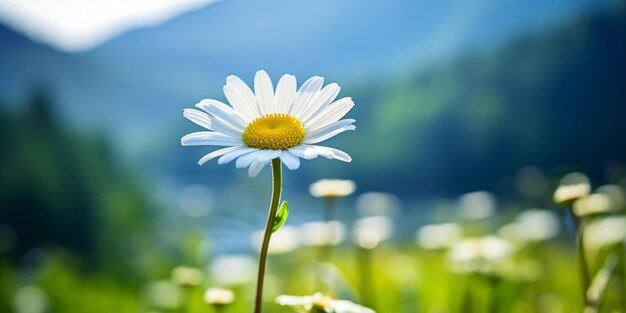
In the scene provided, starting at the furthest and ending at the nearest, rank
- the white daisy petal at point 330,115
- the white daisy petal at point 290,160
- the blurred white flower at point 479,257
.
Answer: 1. the blurred white flower at point 479,257
2. the white daisy petal at point 330,115
3. the white daisy petal at point 290,160

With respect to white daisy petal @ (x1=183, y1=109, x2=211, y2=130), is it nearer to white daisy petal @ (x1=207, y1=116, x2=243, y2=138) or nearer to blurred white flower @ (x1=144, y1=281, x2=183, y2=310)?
white daisy petal @ (x1=207, y1=116, x2=243, y2=138)

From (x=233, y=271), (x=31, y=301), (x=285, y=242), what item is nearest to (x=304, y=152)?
(x=285, y=242)

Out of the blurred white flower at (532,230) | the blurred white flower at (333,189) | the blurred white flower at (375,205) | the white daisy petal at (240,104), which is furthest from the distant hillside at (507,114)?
the white daisy petal at (240,104)

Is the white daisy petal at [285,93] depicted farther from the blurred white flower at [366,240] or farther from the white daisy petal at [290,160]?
the blurred white flower at [366,240]

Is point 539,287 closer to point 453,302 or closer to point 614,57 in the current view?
point 453,302

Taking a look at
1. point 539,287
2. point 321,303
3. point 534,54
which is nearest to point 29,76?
point 534,54

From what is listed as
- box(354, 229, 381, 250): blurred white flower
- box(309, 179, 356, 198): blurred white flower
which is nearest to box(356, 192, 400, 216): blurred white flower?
box(354, 229, 381, 250): blurred white flower
